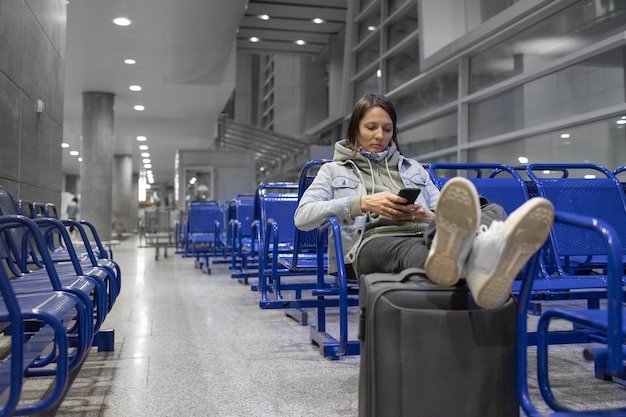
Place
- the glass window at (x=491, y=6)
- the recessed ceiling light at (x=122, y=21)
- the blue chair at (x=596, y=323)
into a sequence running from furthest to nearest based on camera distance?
1. the recessed ceiling light at (x=122, y=21)
2. the glass window at (x=491, y=6)
3. the blue chair at (x=596, y=323)

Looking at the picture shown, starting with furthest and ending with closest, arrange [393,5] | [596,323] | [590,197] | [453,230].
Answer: [393,5] < [590,197] < [453,230] < [596,323]

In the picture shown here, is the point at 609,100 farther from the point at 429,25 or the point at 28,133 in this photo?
the point at 28,133

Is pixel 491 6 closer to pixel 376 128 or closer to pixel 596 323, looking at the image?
pixel 376 128

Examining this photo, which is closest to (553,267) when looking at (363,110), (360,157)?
(360,157)

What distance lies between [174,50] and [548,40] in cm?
645

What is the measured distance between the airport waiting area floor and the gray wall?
4.65ft

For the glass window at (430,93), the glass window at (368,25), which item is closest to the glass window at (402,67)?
the glass window at (430,93)

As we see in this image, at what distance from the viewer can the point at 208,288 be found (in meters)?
6.13

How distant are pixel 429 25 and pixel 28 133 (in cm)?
695

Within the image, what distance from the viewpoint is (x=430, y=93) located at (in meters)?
10.2

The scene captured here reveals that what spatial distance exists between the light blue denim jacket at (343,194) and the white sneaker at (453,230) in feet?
2.57

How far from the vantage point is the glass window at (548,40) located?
19.8 ft

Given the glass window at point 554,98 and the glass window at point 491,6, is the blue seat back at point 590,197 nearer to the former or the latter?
the glass window at point 554,98

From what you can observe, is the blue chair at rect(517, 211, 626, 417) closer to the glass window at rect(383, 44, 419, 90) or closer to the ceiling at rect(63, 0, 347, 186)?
the ceiling at rect(63, 0, 347, 186)
